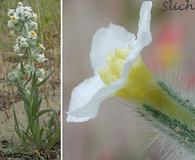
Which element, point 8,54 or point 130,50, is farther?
point 8,54

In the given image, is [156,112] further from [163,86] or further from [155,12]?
[155,12]

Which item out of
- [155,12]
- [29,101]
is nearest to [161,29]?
[155,12]

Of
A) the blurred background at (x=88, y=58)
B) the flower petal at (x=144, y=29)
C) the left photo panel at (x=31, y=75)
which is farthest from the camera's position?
the left photo panel at (x=31, y=75)

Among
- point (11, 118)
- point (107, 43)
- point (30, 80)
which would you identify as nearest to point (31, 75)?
point (30, 80)

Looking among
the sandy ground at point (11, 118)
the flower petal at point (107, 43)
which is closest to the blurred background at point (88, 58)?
the sandy ground at point (11, 118)

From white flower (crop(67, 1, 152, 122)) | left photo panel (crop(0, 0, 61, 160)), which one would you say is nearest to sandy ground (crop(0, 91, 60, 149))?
left photo panel (crop(0, 0, 61, 160))

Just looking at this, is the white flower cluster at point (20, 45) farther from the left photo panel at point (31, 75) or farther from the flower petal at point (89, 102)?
the flower petal at point (89, 102)
